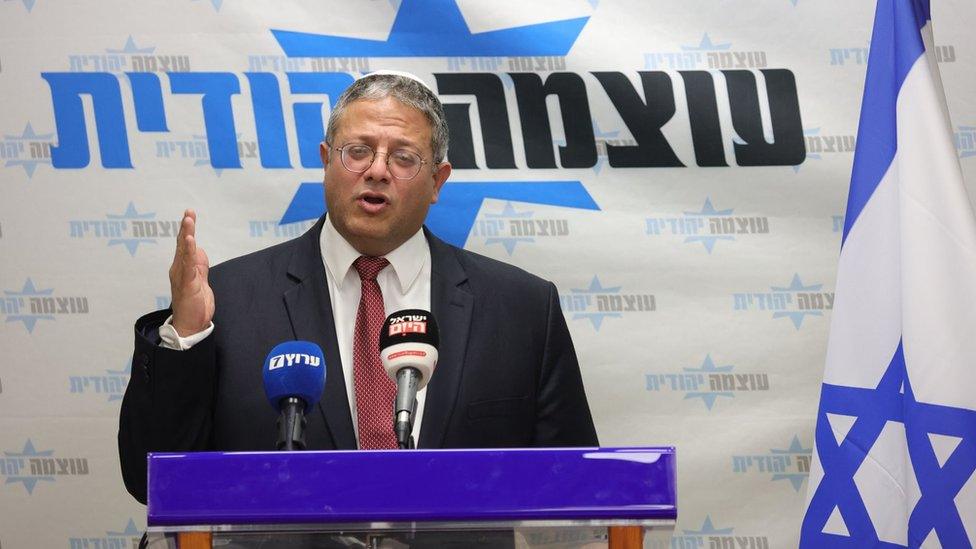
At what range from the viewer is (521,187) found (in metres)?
3.42

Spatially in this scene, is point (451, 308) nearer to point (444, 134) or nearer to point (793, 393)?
point (444, 134)

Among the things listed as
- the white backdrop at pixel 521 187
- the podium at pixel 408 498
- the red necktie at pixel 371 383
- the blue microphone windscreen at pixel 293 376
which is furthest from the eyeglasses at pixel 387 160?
the podium at pixel 408 498

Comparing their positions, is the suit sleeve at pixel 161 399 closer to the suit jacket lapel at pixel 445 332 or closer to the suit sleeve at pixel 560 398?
the suit jacket lapel at pixel 445 332

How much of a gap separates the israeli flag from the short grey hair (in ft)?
3.48

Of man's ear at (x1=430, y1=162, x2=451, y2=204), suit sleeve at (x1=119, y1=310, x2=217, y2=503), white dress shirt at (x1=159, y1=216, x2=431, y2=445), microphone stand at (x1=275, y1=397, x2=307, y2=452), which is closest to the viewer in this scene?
microphone stand at (x1=275, y1=397, x2=307, y2=452)

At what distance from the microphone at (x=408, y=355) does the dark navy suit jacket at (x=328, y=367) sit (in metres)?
0.61

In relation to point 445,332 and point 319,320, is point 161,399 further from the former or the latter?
point 445,332

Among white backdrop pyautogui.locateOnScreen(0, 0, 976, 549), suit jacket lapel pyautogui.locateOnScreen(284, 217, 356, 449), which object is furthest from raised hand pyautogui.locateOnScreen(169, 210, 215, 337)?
white backdrop pyautogui.locateOnScreen(0, 0, 976, 549)

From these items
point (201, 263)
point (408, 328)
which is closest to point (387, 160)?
point (201, 263)

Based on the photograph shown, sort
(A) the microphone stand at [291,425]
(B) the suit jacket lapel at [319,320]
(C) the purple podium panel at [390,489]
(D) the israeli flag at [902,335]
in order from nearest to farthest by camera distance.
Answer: (C) the purple podium panel at [390,489]
(A) the microphone stand at [291,425]
(B) the suit jacket lapel at [319,320]
(D) the israeli flag at [902,335]

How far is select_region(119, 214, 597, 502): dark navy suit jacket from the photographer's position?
2.29 metres

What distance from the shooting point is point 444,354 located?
2.58m

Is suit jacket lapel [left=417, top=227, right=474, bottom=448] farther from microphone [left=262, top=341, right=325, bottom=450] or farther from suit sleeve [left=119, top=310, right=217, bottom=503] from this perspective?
microphone [left=262, top=341, right=325, bottom=450]

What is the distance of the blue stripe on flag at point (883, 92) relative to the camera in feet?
9.51
